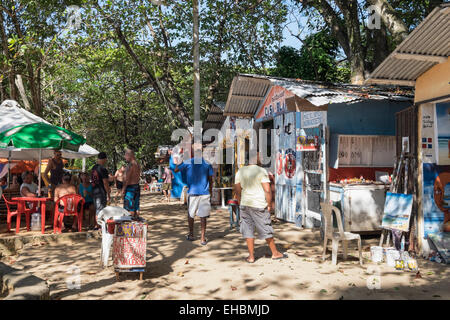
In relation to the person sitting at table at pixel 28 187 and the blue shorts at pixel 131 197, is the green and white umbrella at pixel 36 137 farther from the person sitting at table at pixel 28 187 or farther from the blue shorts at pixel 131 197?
the blue shorts at pixel 131 197

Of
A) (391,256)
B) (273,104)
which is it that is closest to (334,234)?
(391,256)

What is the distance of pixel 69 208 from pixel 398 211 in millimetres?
6308

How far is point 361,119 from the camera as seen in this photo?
883 cm

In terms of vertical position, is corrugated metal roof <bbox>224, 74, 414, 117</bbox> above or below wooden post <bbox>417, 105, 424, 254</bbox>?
above

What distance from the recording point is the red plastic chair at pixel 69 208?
26.8 ft

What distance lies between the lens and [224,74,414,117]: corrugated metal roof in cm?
802

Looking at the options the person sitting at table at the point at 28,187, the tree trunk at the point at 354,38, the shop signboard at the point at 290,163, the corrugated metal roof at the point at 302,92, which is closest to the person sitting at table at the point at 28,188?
the person sitting at table at the point at 28,187

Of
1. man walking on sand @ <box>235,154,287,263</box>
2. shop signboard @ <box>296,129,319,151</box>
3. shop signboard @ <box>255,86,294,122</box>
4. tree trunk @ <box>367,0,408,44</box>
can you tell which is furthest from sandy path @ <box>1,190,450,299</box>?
tree trunk @ <box>367,0,408,44</box>

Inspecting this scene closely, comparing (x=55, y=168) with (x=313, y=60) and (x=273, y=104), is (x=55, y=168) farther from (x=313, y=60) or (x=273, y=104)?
(x=313, y=60)

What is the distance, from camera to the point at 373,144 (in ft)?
29.4

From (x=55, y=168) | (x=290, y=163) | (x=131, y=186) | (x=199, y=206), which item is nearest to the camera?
(x=199, y=206)

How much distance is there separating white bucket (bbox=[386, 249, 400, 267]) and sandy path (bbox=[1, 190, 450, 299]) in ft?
0.42

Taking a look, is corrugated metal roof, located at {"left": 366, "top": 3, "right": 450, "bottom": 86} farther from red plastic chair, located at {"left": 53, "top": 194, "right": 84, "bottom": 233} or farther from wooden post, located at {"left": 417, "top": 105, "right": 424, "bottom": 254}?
red plastic chair, located at {"left": 53, "top": 194, "right": 84, "bottom": 233}
